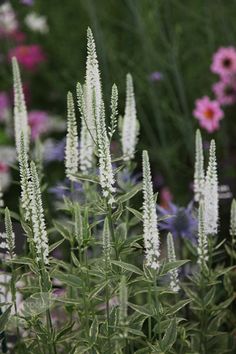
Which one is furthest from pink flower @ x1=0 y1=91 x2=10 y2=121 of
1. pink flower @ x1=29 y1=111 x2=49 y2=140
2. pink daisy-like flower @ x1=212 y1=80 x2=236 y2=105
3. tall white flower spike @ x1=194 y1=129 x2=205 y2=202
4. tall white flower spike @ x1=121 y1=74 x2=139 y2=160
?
tall white flower spike @ x1=194 y1=129 x2=205 y2=202

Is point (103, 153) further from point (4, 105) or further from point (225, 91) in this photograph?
point (4, 105)

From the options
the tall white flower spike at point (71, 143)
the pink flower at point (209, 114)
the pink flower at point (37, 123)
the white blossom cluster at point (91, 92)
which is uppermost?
the pink flower at point (37, 123)

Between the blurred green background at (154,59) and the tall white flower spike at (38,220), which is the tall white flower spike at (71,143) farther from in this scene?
the blurred green background at (154,59)

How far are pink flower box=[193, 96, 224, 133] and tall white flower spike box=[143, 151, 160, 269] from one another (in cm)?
164

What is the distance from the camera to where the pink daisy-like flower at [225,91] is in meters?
3.12

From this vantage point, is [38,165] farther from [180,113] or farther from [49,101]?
[49,101]

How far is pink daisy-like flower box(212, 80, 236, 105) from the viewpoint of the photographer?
312cm

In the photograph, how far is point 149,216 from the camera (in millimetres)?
1318

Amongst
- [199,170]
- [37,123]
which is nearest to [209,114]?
[37,123]

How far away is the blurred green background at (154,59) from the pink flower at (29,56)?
11 centimetres

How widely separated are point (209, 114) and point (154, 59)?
0.44 meters

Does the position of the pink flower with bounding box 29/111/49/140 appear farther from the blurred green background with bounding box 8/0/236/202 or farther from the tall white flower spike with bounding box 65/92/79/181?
the tall white flower spike with bounding box 65/92/79/181

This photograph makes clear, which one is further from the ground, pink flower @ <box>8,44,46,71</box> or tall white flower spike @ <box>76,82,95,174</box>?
pink flower @ <box>8,44,46,71</box>

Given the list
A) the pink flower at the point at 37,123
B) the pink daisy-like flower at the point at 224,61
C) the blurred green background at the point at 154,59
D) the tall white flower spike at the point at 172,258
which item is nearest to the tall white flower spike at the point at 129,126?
the tall white flower spike at the point at 172,258
